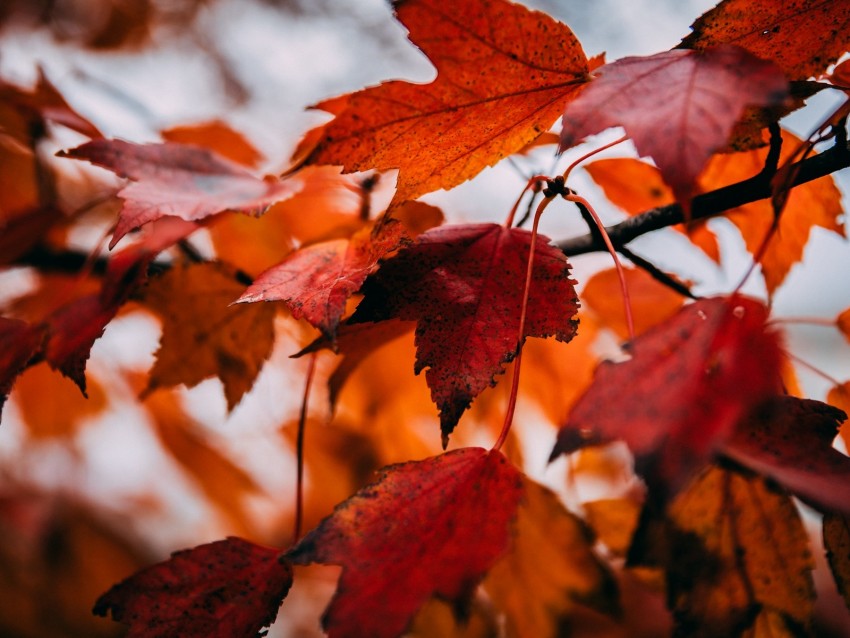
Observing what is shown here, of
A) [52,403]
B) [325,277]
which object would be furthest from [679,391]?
[52,403]

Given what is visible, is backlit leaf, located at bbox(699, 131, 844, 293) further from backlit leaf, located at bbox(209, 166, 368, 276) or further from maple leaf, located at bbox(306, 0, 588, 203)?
backlit leaf, located at bbox(209, 166, 368, 276)

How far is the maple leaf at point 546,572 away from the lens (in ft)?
2.18

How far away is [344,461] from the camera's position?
117cm

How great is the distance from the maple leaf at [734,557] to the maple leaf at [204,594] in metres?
0.34

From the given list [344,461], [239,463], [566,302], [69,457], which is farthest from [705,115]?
[69,457]

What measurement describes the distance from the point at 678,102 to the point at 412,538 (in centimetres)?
30

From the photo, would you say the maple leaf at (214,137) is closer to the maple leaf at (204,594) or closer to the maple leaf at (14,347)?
the maple leaf at (14,347)

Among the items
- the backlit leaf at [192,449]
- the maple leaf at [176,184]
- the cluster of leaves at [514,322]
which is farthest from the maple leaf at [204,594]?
the backlit leaf at [192,449]

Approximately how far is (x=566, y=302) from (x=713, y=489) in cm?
27

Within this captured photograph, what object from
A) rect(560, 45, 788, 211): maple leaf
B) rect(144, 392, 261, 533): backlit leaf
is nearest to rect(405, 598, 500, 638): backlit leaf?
rect(144, 392, 261, 533): backlit leaf

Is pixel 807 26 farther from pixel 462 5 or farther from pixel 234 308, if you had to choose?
pixel 234 308

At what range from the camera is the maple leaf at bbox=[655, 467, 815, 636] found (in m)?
0.51

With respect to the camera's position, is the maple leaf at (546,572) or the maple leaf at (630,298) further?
the maple leaf at (630,298)

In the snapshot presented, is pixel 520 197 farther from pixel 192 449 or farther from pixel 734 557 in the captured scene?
pixel 192 449
